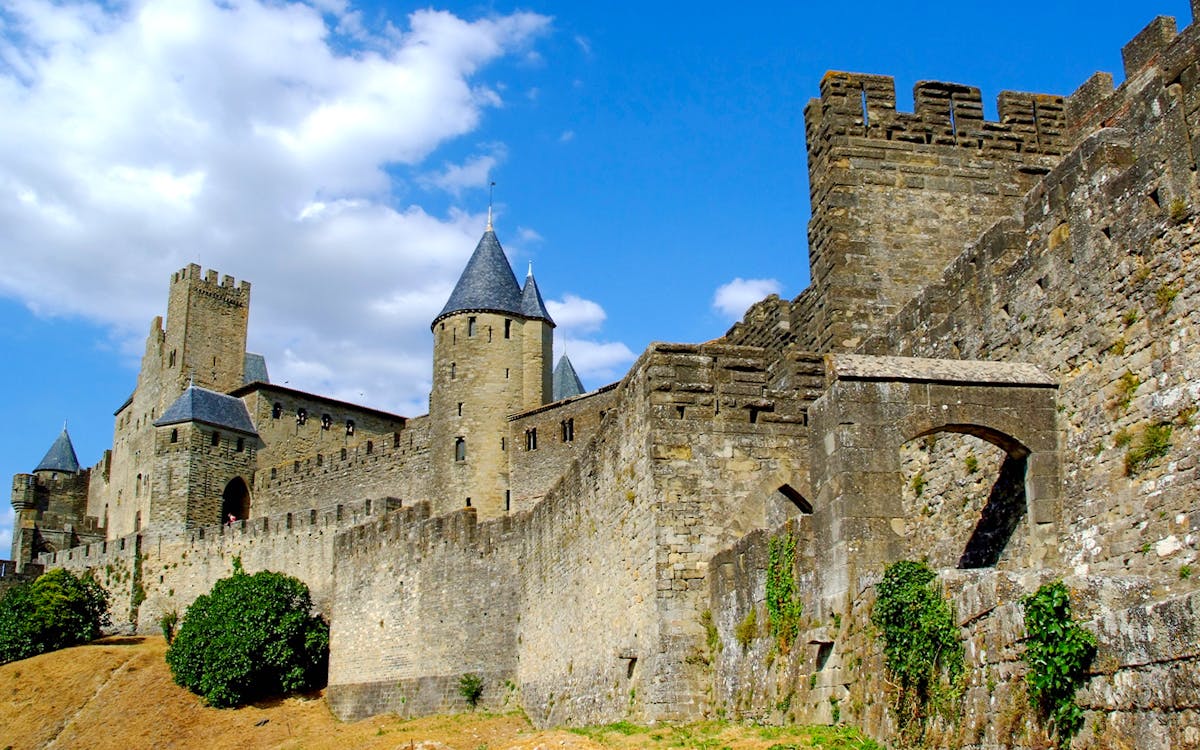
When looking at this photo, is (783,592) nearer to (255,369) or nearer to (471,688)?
(471,688)

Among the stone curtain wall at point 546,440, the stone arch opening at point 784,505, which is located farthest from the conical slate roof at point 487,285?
the stone arch opening at point 784,505

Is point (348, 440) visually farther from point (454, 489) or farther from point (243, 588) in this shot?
point (243, 588)

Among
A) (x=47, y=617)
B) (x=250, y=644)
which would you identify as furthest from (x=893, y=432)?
(x=47, y=617)

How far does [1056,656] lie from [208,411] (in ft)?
178

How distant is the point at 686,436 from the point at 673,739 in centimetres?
413

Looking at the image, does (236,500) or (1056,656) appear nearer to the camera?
(1056,656)

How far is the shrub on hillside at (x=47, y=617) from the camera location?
1750 inches

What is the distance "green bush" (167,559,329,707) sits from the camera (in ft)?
122

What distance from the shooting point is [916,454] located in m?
14.4

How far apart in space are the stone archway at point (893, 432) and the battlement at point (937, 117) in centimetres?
666

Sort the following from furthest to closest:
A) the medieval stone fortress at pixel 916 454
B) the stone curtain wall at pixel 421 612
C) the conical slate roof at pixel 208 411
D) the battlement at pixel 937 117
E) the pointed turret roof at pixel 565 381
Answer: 1. the pointed turret roof at pixel 565 381
2. the conical slate roof at pixel 208 411
3. the stone curtain wall at pixel 421 612
4. the battlement at pixel 937 117
5. the medieval stone fortress at pixel 916 454

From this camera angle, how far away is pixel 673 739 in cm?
1216

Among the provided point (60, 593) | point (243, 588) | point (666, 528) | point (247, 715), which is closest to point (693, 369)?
point (666, 528)

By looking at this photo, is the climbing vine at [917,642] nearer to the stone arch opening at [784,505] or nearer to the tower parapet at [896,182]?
the stone arch opening at [784,505]
